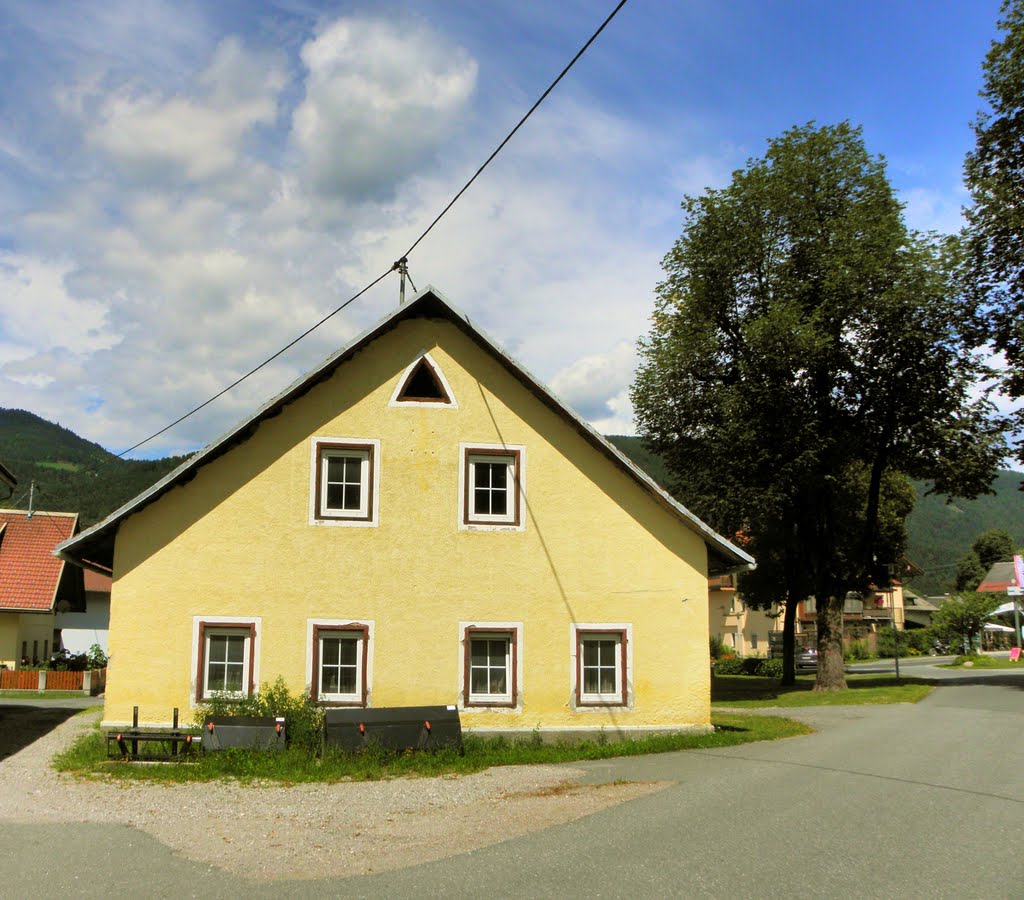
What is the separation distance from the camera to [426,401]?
17.1 metres

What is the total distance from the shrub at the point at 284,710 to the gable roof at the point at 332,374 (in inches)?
135

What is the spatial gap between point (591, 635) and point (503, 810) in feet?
20.8

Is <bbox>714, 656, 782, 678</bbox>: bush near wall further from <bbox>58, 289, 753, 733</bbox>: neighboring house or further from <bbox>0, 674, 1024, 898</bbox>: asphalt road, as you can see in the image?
<bbox>0, 674, 1024, 898</bbox>: asphalt road

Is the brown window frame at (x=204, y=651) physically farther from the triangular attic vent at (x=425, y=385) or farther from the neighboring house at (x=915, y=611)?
the neighboring house at (x=915, y=611)

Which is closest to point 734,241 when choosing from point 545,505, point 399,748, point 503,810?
point 545,505

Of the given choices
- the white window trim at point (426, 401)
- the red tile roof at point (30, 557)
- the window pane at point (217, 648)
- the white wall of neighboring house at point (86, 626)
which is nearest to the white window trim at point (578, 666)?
the white window trim at point (426, 401)

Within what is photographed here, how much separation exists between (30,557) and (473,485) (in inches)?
980

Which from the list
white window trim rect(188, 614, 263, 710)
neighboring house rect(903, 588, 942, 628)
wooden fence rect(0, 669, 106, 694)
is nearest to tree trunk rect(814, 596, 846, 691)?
white window trim rect(188, 614, 263, 710)

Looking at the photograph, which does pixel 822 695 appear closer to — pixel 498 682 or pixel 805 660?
pixel 498 682

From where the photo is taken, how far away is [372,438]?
55.3 feet

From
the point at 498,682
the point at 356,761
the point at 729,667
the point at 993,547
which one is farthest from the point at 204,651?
the point at 993,547

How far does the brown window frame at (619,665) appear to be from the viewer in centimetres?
1661

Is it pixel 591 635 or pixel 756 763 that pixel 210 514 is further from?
pixel 756 763

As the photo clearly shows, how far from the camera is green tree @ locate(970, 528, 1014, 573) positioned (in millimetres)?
105312
